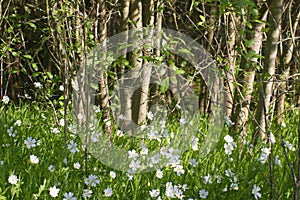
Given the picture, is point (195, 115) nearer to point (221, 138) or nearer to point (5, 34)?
point (221, 138)

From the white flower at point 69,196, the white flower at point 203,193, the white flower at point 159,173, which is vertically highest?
the white flower at point 69,196

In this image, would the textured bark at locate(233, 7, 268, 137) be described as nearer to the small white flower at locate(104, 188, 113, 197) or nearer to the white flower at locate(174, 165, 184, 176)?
the white flower at locate(174, 165, 184, 176)

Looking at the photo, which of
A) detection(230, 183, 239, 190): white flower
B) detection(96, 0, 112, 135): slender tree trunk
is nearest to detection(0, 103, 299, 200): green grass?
detection(230, 183, 239, 190): white flower

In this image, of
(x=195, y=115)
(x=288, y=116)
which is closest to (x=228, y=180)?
(x=195, y=115)

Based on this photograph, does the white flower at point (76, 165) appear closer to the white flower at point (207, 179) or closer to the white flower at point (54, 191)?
the white flower at point (54, 191)

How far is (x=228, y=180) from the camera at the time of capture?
2.61 meters

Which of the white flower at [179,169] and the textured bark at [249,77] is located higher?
the textured bark at [249,77]

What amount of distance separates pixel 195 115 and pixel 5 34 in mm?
1846

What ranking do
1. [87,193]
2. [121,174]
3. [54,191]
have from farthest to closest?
1. [121,174]
2. [87,193]
3. [54,191]

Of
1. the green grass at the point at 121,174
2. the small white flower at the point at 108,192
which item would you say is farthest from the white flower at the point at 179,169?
the small white flower at the point at 108,192

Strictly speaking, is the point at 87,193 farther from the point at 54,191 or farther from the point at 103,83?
the point at 103,83

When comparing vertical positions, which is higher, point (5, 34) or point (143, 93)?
point (5, 34)

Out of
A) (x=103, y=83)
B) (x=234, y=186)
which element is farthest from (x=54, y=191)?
(x=103, y=83)

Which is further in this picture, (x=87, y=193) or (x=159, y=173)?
(x=159, y=173)
